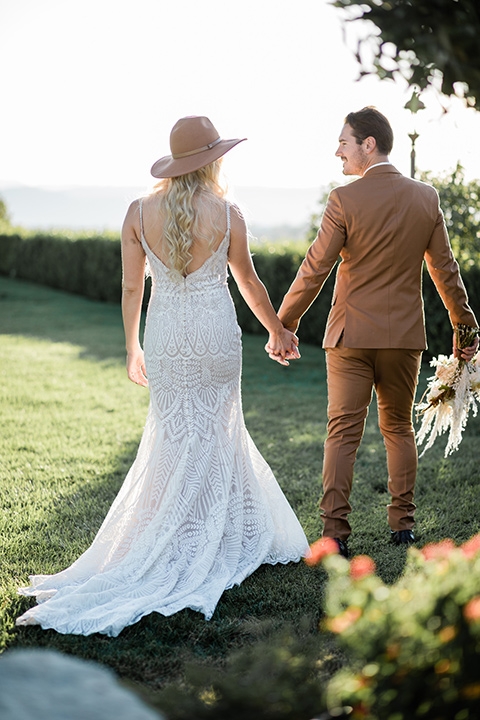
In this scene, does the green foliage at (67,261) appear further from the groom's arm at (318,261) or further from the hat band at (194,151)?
the hat band at (194,151)

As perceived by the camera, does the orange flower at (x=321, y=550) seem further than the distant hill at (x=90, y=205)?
No

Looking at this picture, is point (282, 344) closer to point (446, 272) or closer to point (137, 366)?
point (137, 366)

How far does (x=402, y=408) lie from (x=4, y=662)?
8.73ft

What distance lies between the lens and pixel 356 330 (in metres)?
3.54

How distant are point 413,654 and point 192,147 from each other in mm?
2440

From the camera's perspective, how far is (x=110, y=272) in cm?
1661

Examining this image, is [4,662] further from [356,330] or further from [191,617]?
[356,330]

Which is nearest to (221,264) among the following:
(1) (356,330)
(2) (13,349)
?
(1) (356,330)

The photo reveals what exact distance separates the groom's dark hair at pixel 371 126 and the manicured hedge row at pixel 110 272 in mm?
5053

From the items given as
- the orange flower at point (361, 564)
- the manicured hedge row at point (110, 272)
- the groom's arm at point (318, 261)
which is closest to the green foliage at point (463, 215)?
the manicured hedge row at point (110, 272)

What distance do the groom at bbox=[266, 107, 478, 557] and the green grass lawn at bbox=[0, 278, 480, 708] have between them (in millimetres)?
593

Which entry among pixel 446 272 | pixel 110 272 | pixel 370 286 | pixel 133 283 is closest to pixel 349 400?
pixel 370 286

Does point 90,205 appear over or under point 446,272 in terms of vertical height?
under

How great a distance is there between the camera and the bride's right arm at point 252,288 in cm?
328
